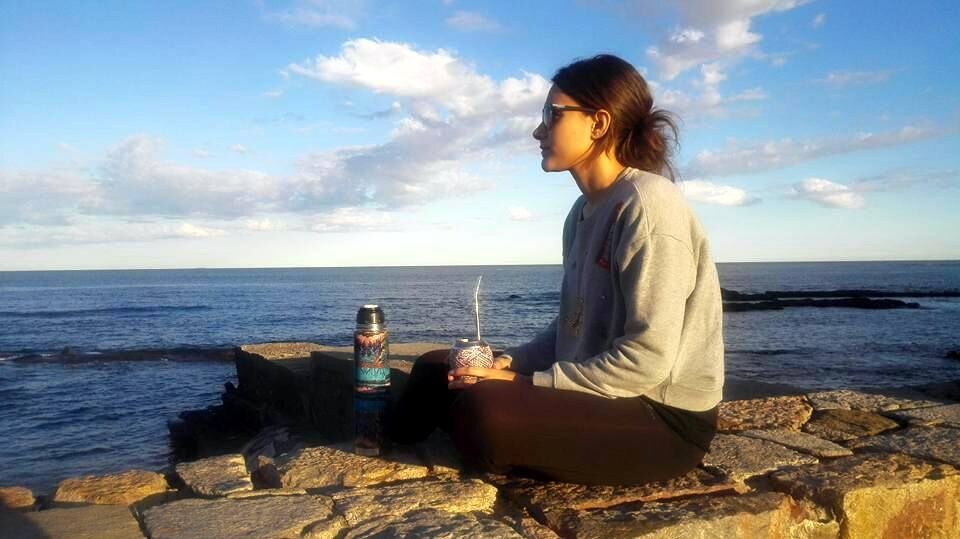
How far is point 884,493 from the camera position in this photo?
2701mm

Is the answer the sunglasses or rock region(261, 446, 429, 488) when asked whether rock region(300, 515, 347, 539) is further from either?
the sunglasses

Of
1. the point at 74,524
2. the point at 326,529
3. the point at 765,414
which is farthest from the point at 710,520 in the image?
the point at 74,524

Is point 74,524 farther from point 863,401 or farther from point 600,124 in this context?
point 863,401

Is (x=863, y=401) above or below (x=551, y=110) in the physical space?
below

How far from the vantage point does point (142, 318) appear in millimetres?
36656

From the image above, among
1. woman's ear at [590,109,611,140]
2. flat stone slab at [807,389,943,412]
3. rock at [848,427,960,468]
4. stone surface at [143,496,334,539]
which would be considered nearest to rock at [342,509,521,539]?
stone surface at [143,496,334,539]

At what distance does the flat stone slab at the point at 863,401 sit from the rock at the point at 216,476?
133 inches

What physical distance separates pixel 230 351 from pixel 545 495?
69.5ft

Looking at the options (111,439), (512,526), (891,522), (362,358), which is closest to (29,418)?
(111,439)

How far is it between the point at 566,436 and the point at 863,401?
296cm

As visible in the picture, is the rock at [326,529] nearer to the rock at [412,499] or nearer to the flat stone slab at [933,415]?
the rock at [412,499]

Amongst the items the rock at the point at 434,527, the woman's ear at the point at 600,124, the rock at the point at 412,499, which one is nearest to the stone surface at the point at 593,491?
the rock at the point at 412,499

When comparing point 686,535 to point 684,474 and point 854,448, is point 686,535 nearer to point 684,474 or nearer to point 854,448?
point 684,474

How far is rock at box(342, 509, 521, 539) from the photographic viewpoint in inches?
86.4
